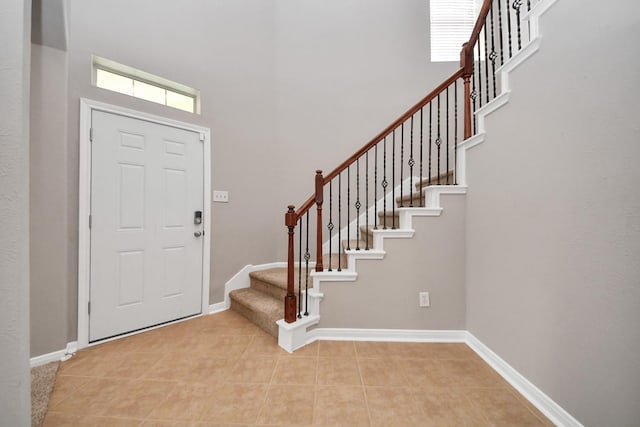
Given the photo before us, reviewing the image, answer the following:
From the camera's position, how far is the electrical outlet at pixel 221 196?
9.12 feet

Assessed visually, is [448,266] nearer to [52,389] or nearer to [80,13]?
[52,389]

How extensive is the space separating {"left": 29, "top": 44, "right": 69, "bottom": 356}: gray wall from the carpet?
17 centimetres

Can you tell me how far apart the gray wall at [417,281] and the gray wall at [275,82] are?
1487 millimetres

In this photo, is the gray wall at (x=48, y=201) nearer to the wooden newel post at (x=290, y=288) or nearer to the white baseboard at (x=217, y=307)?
the white baseboard at (x=217, y=307)

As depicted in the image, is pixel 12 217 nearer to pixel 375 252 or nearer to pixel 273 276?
pixel 375 252

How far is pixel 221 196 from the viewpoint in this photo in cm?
282

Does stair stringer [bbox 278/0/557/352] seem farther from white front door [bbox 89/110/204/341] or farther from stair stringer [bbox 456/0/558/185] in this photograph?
white front door [bbox 89/110/204/341]

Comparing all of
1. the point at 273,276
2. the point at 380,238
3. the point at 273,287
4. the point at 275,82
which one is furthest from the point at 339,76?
the point at 273,287

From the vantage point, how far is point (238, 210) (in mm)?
2977

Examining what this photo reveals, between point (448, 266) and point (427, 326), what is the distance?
55 cm

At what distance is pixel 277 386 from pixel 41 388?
4.83ft

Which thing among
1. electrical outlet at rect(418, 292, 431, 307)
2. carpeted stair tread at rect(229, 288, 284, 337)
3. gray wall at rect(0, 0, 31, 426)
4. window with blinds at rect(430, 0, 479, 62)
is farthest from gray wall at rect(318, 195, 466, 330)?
window with blinds at rect(430, 0, 479, 62)

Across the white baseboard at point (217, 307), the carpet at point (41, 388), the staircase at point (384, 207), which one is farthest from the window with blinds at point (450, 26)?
the carpet at point (41, 388)

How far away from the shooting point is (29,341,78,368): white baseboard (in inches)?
70.0
